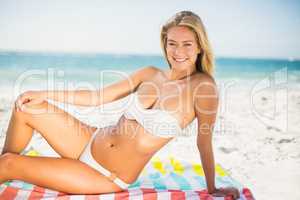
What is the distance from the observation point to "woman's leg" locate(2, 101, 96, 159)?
6.40 ft

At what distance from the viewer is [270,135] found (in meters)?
2.94

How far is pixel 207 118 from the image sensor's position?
1.86 meters

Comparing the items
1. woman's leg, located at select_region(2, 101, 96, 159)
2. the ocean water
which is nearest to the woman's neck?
woman's leg, located at select_region(2, 101, 96, 159)

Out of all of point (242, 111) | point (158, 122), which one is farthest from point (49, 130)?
point (242, 111)

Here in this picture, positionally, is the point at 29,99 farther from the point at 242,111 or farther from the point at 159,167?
the point at 242,111

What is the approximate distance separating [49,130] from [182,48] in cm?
82

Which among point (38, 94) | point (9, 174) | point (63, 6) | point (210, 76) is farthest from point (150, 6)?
point (9, 174)

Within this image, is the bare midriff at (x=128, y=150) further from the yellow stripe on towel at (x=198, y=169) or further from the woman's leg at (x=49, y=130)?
the yellow stripe on towel at (x=198, y=169)

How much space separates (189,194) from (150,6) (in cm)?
130

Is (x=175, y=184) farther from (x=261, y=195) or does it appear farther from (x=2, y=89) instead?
(x=2, y=89)

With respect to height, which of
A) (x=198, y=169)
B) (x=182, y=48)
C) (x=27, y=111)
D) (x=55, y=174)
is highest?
(x=182, y=48)

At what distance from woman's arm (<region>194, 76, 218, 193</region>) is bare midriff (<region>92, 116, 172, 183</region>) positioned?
0.61ft

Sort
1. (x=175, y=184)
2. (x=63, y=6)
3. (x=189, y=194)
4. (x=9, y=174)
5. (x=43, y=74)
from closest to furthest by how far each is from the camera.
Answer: (x=9, y=174) < (x=189, y=194) < (x=175, y=184) < (x=63, y=6) < (x=43, y=74)

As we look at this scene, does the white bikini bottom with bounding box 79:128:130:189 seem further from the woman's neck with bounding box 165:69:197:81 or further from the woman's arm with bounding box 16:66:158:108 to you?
the woman's neck with bounding box 165:69:197:81
